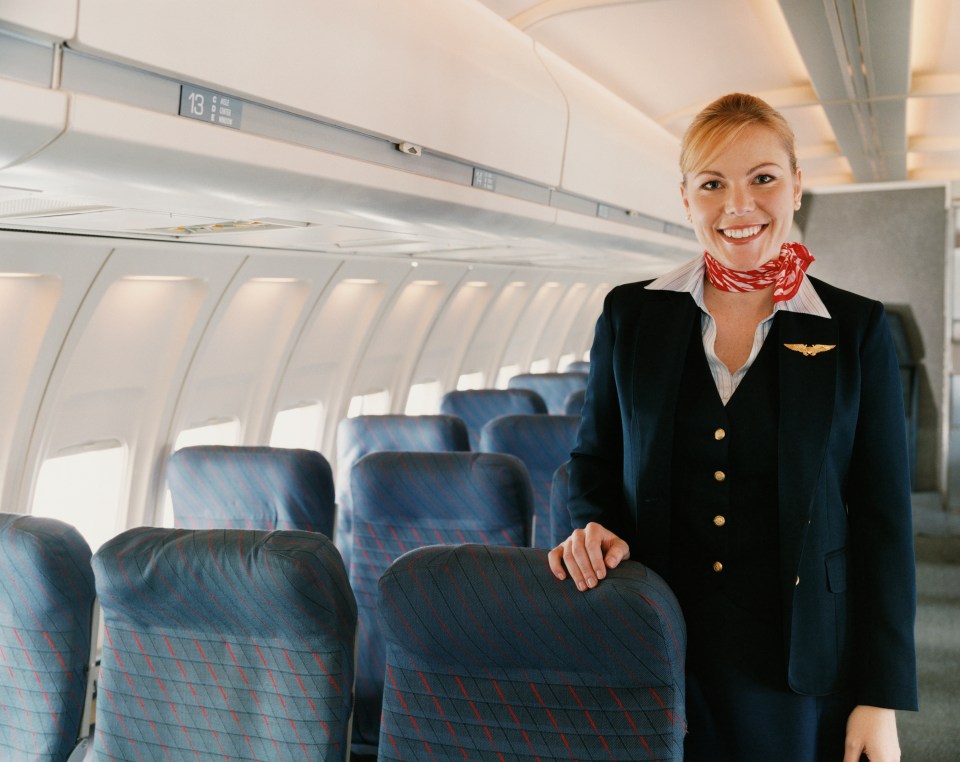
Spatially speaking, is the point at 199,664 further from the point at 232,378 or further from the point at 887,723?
the point at 232,378

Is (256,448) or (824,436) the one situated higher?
(824,436)

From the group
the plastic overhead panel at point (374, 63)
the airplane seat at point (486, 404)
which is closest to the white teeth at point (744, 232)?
the plastic overhead panel at point (374, 63)

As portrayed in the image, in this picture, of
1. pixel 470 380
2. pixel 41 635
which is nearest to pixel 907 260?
pixel 470 380

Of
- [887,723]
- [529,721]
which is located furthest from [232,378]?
[887,723]

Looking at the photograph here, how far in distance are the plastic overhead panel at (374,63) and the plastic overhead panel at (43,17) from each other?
31 mm

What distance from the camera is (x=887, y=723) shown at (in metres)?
1.75

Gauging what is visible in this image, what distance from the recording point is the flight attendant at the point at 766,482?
5.67 ft

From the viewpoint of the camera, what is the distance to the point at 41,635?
2160 mm

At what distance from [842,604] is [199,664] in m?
1.30

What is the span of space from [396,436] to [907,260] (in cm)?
724

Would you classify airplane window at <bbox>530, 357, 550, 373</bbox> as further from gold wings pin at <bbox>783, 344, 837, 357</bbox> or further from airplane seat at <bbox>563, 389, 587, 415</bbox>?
gold wings pin at <bbox>783, 344, 837, 357</bbox>

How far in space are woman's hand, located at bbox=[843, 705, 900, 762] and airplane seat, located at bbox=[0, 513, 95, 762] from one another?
1648mm

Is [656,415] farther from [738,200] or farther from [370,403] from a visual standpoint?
[370,403]

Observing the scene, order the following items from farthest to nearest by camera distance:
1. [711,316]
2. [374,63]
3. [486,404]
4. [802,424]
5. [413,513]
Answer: [486,404] < [413,513] < [374,63] < [711,316] < [802,424]
